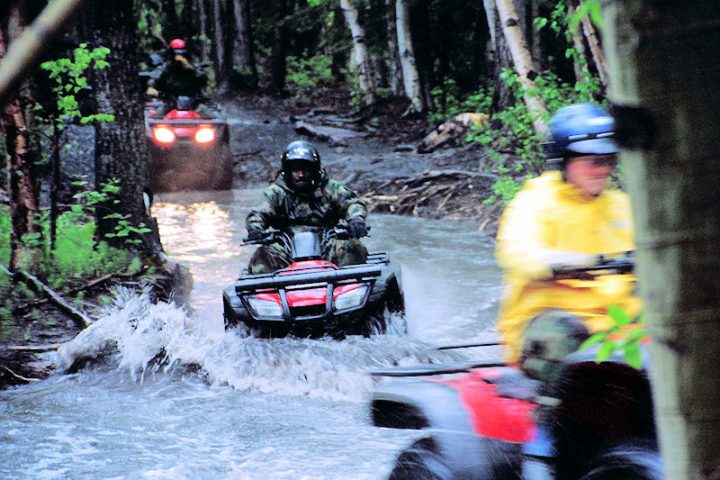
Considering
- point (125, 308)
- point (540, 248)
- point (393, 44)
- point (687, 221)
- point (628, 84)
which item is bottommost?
point (125, 308)

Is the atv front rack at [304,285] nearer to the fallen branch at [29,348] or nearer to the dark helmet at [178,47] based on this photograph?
the fallen branch at [29,348]

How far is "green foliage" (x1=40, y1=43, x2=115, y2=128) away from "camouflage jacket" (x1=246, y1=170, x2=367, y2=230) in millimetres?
1927

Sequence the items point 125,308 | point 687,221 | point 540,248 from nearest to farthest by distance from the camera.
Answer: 1. point 687,221
2. point 540,248
3. point 125,308

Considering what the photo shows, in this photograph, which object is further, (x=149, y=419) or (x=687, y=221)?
(x=149, y=419)

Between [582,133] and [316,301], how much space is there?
3927 millimetres

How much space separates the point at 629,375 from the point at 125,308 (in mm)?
6136

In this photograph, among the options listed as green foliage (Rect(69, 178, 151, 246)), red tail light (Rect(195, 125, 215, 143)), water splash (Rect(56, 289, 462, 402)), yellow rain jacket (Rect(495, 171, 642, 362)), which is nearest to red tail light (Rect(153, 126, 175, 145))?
red tail light (Rect(195, 125, 215, 143))

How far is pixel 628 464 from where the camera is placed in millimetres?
2523

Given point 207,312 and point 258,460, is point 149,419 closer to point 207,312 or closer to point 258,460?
point 258,460

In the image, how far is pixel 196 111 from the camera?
731 inches

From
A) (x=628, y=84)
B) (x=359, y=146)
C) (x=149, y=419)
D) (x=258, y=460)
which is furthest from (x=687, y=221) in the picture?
(x=359, y=146)

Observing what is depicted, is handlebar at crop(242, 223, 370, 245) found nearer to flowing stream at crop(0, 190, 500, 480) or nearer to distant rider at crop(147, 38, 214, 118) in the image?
flowing stream at crop(0, 190, 500, 480)

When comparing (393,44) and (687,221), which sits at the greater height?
(393,44)

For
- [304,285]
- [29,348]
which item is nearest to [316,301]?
[304,285]
